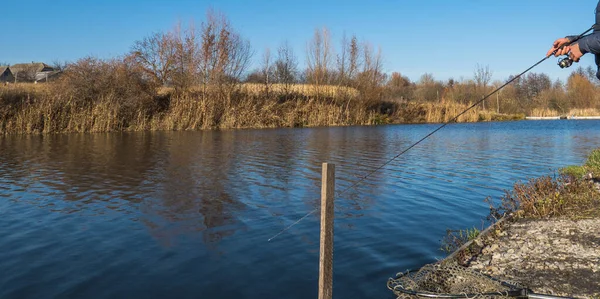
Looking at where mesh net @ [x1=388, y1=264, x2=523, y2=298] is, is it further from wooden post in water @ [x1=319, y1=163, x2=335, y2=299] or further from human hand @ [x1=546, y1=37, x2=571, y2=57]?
human hand @ [x1=546, y1=37, x2=571, y2=57]

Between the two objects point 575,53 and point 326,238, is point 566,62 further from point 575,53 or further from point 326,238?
point 326,238

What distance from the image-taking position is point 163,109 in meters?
33.8

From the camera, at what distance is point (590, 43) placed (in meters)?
5.48

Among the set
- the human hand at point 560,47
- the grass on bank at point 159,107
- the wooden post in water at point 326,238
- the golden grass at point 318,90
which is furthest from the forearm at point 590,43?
the golden grass at point 318,90

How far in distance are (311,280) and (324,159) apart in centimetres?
1107

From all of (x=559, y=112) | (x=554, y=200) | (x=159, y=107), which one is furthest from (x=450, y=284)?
(x=559, y=112)

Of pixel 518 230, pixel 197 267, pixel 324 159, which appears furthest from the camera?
pixel 324 159

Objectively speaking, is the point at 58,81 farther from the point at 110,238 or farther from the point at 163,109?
the point at 110,238

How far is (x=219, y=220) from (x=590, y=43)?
5.67 meters

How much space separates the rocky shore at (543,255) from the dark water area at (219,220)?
0.74 meters

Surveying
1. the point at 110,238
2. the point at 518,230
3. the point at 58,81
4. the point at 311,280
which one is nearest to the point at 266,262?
the point at 311,280

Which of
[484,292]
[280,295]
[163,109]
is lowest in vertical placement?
[280,295]

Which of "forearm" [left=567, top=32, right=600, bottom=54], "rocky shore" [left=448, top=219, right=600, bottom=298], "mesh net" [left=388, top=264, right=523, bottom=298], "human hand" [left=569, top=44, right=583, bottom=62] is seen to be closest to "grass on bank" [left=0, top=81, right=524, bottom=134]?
"rocky shore" [left=448, top=219, right=600, bottom=298]

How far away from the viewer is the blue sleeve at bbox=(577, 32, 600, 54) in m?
5.39
